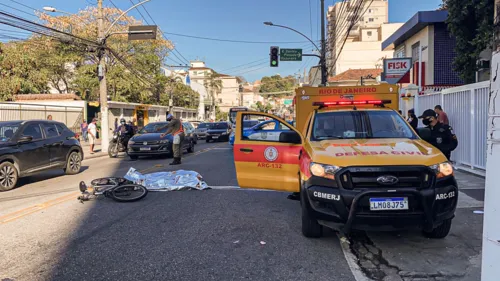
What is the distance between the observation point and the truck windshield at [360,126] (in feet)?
18.7

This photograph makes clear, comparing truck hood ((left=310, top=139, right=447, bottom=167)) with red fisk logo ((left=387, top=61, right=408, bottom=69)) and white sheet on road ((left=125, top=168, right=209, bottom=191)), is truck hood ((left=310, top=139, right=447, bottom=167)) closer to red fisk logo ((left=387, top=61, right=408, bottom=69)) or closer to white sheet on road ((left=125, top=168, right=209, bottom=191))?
white sheet on road ((left=125, top=168, right=209, bottom=191))

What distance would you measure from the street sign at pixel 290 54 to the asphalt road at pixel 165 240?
2253 centimetres

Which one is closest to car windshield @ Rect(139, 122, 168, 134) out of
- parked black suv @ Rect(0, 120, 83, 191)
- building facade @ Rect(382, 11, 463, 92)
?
parked black suv @ Rect(0, 120, 83, 191)

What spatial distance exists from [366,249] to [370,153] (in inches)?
49.3

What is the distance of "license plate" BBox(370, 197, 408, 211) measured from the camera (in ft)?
14.0

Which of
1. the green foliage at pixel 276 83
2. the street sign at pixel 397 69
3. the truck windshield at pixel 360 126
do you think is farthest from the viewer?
the green foliage at pixel 276 83

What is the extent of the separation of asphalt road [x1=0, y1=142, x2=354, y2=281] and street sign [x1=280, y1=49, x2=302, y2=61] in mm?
22534

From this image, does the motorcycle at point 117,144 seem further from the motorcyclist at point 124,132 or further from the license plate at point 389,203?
the license plate at point 389,203

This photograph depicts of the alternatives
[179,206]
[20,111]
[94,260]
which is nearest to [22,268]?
[94,260]

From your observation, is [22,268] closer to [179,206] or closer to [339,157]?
[179,206]

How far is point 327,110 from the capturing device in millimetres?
6402

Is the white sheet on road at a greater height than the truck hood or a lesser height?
lesser

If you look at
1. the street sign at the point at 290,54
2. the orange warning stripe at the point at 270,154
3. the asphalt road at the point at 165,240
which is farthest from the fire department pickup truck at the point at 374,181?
the street sign at the point at 290,54

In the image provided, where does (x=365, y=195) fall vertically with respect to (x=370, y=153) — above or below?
below
